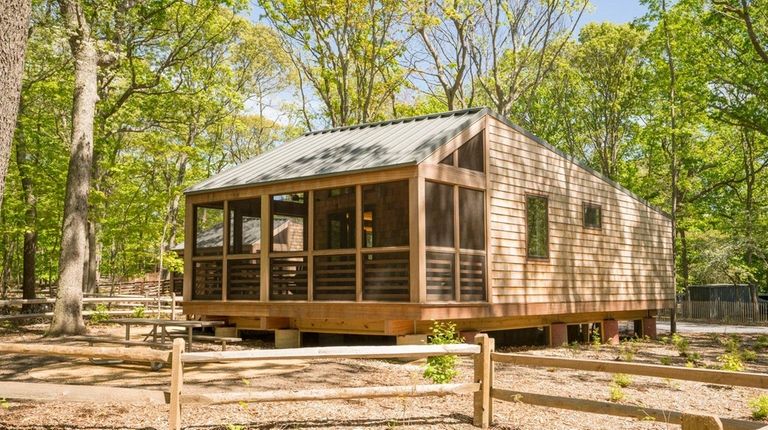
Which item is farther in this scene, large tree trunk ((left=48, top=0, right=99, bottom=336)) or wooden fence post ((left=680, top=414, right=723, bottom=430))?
large tree trunk ((left=48, top=0, right=99, bottom=336))

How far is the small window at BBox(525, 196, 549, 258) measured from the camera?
16281mm

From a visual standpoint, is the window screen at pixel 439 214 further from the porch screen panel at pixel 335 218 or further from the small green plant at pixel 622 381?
the porch screen panel at pixel 335 218

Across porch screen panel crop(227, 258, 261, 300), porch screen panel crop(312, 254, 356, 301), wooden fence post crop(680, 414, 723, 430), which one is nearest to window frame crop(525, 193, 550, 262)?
porch screen panel crop(312, 254, 356, 301)

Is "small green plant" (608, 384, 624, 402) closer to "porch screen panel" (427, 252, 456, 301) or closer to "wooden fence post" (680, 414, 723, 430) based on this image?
"porch screen panel" (427, 252, 456, 301)

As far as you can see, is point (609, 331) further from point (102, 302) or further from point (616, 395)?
point (102, 302)

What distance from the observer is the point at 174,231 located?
35.7 metres

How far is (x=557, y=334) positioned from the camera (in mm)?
17438

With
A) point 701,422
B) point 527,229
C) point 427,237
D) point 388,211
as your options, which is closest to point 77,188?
point 388,211

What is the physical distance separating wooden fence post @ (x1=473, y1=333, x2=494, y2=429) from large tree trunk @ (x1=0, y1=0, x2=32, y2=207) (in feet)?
16.4

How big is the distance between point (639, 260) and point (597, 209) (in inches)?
107

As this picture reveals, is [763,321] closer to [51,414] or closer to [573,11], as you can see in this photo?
[573,11]

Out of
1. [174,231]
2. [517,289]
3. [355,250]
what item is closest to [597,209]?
[517,289]

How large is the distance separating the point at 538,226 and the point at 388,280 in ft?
16.2

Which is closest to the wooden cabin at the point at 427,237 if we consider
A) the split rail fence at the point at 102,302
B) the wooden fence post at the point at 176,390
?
the split rail fence at the point at 102,302
